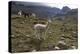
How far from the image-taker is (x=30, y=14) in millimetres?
1617

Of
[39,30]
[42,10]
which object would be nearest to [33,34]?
[39,30]

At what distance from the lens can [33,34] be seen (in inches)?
63.8

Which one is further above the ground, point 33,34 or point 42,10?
point 42,10

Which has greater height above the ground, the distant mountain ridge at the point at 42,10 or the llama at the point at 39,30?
the distant mountain ridge at the point at 42,10

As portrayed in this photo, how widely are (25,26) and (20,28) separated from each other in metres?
0.05

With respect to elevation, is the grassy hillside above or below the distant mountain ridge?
below

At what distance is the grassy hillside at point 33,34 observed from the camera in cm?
157

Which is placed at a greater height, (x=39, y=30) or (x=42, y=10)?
(x=42, y=10)

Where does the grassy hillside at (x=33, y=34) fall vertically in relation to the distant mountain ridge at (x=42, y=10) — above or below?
below

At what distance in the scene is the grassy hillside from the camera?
157cm

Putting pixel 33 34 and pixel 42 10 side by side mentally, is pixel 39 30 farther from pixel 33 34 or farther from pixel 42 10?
pixel 42 10

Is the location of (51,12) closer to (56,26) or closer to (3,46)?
(56,26)

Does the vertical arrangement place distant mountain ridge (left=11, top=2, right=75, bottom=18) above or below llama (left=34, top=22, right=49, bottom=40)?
above

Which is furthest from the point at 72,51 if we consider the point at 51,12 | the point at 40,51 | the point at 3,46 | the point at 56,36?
the point at 3,46
